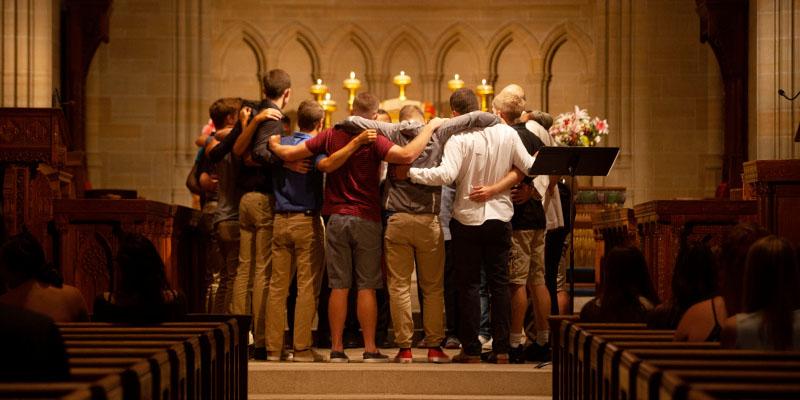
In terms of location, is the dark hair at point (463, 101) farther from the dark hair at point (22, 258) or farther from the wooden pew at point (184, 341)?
the wooden pew at point (184, 341)

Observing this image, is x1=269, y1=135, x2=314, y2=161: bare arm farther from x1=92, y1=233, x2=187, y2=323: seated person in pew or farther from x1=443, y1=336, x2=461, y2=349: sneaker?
x1=92, y1=233, x2=187, y2=323: seated person in pew

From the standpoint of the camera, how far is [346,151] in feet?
23.8

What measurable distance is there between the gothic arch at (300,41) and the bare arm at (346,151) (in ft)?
32.0

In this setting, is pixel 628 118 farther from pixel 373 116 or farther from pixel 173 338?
pixel 173 338

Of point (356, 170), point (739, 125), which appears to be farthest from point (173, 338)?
point (739, 125)

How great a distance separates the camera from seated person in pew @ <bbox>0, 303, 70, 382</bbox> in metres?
2.92

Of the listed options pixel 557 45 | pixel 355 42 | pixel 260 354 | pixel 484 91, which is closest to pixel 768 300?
pixel 260 354

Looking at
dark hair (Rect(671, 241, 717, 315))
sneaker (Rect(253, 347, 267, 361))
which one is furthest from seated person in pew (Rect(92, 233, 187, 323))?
sneaker (Rect(253, 347, 267, 361))

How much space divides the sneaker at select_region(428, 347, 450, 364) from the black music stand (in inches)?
31.8

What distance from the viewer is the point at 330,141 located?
24.1 feet

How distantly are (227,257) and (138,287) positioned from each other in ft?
9.87

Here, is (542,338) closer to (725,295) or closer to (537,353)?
(537,353)

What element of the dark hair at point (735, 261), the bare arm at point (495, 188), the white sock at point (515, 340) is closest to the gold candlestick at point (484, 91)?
the bare arm at point (495, 188)

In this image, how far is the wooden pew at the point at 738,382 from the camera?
9.16ft
